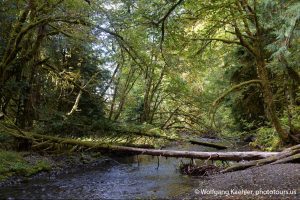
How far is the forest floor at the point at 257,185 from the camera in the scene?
6645mm

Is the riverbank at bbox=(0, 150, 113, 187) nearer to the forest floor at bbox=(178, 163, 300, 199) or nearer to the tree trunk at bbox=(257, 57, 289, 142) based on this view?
the forest floor at bbox=(178, 163, 300, 199)

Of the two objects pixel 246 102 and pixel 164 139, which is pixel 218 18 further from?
pixel 246 102

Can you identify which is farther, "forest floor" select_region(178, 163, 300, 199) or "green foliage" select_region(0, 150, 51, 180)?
"green foliage" select_region(0, 150, 51, 180)

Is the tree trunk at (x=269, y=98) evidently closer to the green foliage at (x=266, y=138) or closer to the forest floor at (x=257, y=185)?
the green foliage at (x=266, y=138)

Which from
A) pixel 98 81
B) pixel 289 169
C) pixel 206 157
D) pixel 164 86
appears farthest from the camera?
pixel 164 86

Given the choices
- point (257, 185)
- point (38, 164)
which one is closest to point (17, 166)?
point (38, 164)

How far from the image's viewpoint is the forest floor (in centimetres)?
664

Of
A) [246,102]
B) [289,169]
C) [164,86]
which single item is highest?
[164,86]

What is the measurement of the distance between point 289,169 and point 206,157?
129 inches

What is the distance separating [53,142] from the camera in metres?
13.1

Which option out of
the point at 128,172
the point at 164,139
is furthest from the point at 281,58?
the point at 128,172

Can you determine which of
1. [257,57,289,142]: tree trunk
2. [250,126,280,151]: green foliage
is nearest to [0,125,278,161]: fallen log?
[257,57,289,142]: tree trunk

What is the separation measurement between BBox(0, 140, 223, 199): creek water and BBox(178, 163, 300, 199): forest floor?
72 cm

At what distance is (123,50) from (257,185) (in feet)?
27.8
